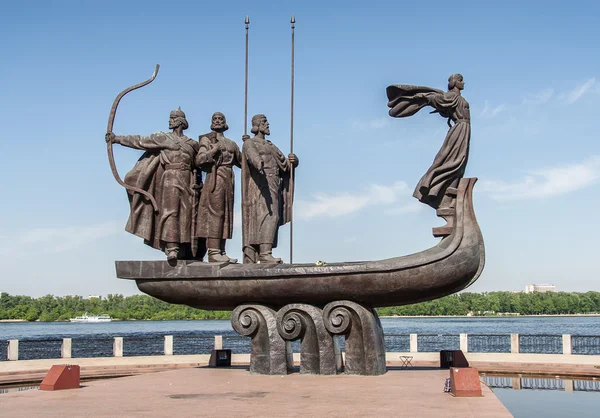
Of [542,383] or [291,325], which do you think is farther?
[542,383]

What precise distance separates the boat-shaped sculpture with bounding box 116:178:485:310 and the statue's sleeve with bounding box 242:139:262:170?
1691 millimetres

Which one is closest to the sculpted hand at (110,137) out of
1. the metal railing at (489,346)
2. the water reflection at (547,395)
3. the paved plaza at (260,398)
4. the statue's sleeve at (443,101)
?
the paved plaza at (260,398)

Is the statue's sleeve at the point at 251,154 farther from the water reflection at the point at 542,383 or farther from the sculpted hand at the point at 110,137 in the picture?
the water reflection at the point at 542,383

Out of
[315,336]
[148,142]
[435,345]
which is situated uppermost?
[148,142]

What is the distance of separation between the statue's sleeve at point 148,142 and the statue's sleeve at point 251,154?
1.19m

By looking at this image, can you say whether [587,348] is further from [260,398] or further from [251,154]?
[260,398]

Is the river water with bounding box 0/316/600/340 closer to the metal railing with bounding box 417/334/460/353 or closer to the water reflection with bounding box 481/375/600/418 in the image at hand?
the metal railing with bounding box 417/334/460/353

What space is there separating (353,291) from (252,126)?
344cm

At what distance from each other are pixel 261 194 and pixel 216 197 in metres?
0.77

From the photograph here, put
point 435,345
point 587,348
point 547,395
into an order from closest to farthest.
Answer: point 547,395 < point 435,345 < point 587,348

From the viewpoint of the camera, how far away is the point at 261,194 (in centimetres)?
1217

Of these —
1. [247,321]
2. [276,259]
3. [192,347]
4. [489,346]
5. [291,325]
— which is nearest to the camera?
[291,325]

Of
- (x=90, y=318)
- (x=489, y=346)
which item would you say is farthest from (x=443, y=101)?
(x=90, y=318)

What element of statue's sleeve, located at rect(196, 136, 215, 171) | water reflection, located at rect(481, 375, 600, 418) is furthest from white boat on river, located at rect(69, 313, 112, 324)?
statue's sleeve, located at rect(196, 136, 215, 171)
